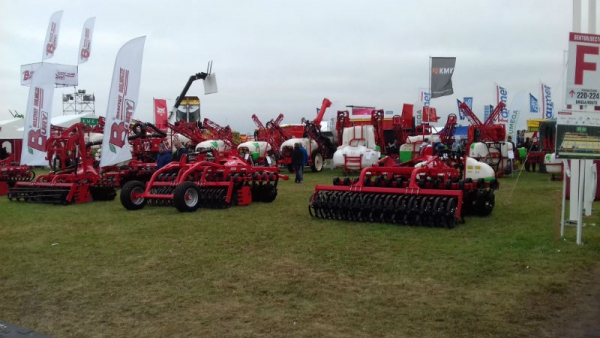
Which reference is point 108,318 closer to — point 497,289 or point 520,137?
point 497,289

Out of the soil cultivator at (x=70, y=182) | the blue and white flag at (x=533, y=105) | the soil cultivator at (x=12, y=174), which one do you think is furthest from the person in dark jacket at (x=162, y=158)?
the blue and white flag at (x=533, y=105)

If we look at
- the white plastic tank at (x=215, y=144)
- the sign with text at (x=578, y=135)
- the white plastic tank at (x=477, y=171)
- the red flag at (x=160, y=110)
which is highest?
the red flag at (x=160, y=110)

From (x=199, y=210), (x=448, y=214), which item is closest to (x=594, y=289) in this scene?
(x=448, y=214)

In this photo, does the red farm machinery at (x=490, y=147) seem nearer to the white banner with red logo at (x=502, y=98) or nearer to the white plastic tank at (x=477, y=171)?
the white plastic tank at (x=477, y=171)

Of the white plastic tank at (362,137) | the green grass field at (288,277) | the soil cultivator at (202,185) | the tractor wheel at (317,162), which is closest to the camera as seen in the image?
the green grass field at (288,277)

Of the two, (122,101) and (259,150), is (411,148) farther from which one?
(122,101)

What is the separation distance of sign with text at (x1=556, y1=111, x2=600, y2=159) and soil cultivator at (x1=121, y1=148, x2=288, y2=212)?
6.40 m

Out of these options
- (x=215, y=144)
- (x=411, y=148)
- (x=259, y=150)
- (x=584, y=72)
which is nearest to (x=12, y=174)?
(x=215, y=144)

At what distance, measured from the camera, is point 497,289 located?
17.1 feet

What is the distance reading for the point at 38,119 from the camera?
14977 millimetres

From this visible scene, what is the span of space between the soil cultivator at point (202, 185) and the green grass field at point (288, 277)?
4.26ft

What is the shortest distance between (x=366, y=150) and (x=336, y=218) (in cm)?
1022

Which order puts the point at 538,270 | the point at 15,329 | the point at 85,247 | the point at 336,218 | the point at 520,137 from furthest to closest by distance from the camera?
the point at 520,137
the point at 336,218
the point at 85,247
the point at 538,270
the point at 15,329

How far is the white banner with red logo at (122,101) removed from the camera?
1179 centimetres
